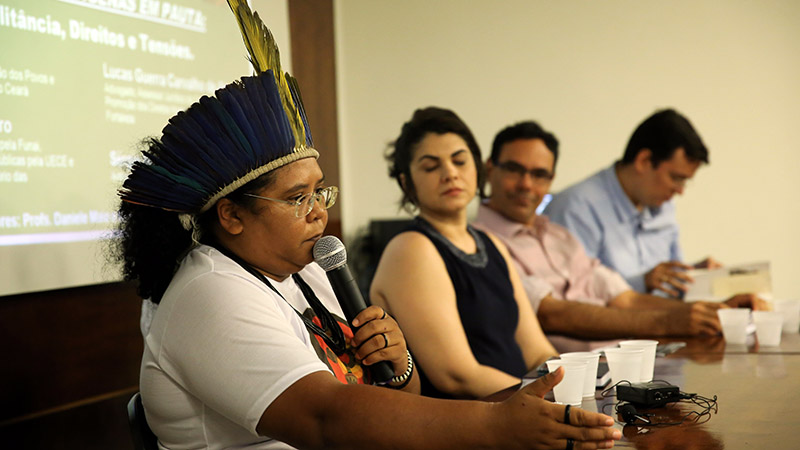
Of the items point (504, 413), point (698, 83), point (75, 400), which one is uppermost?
point (698, 83)

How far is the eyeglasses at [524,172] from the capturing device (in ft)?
10.4

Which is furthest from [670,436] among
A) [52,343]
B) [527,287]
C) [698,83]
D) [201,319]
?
[698,83]

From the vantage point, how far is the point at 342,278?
4.89 feet

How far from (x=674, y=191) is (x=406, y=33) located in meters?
2.04

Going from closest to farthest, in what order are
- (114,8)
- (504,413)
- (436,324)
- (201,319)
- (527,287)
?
1. (504,413)
2. (201,319)
3. (436,324)
4. (114,8)
5. (527,287)

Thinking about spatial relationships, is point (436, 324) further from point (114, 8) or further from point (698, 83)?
point (698, 83)

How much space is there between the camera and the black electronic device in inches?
57.4

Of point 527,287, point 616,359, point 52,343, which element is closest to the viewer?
point 616,359

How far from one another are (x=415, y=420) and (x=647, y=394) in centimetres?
57

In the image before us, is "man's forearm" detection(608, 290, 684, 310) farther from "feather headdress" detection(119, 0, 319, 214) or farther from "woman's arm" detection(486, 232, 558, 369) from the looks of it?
"feather headdress" detection(119, 0, 319, 214)

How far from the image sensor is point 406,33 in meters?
4.90

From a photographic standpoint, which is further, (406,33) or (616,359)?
(406,33)

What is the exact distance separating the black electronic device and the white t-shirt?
61 cm

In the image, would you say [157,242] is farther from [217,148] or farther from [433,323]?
[433,323]
